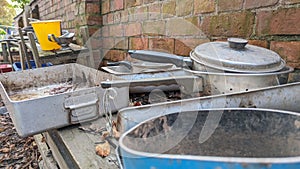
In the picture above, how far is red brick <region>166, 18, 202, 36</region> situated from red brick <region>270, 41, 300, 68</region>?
0.39 metres

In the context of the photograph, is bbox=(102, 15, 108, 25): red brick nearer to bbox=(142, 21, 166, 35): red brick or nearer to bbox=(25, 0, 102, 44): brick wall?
bbox=(25, 0, 102, 44): brick wall

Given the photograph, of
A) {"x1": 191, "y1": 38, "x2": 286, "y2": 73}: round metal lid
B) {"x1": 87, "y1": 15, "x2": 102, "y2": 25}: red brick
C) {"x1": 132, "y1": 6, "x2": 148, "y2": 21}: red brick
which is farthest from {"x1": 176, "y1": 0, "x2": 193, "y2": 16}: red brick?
{"x1": 87, "y1": 15, "x2": 102, "y2": 25}: red brick

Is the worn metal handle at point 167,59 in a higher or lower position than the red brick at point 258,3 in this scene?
lower

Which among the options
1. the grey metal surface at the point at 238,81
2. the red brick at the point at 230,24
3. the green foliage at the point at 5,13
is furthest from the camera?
the green foliage at the point at 5,13

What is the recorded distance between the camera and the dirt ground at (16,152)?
4.96 feet

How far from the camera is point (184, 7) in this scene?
1188 mm

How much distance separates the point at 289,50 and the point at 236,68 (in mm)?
364

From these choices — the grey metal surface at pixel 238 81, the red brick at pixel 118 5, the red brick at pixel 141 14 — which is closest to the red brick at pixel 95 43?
the red brick at pixel 118 5

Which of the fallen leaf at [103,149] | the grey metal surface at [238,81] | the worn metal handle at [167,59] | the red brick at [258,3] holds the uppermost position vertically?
the red brick at [258,3]

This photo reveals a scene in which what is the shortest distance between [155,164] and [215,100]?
0.71 feet

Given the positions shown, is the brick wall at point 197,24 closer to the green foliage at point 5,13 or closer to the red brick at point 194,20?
the red brick at point 194,20

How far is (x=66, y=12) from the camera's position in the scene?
113 inches

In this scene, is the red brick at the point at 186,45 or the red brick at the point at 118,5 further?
the red brick at the point at 118,5

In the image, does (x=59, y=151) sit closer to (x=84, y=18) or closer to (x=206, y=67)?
(x=206, y=67)
